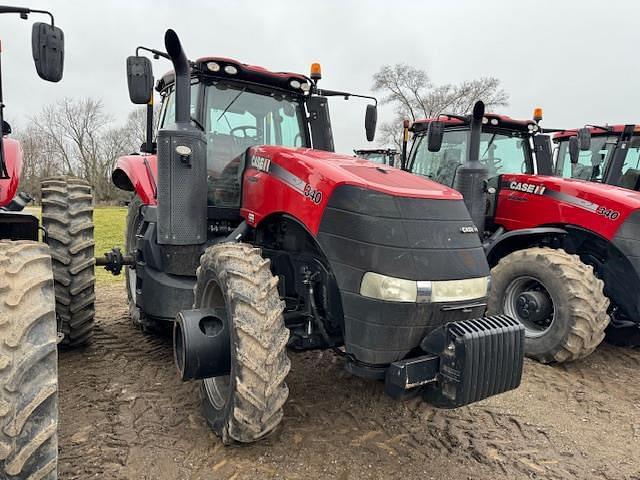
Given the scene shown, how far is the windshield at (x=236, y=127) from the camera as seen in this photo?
369cm

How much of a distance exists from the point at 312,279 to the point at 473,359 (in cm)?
106

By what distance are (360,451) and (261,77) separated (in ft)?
9.15

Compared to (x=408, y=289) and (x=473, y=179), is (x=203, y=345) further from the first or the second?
(x=473, y=179)

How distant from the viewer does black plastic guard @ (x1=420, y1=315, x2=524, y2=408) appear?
7.48 feet

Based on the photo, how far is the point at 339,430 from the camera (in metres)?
3.00

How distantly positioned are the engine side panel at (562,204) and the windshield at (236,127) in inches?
106

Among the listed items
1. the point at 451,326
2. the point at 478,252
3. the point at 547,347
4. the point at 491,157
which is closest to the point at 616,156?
the point at 491,157

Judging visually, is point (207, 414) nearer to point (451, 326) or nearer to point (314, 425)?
point (314, 425)

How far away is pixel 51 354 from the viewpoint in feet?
6.45

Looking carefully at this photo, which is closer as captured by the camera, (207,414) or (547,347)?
(207,414)

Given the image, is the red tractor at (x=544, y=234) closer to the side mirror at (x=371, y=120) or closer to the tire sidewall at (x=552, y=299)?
the tire sidewall at (x=552, y=299)

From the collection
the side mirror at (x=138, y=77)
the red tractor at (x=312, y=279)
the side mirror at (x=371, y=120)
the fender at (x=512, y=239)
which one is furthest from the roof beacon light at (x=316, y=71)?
the fender at (x=512, y=239)

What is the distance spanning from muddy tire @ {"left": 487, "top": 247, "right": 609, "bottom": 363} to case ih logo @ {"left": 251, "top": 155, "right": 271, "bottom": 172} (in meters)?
2.83

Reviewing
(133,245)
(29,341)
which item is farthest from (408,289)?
(133,245)
